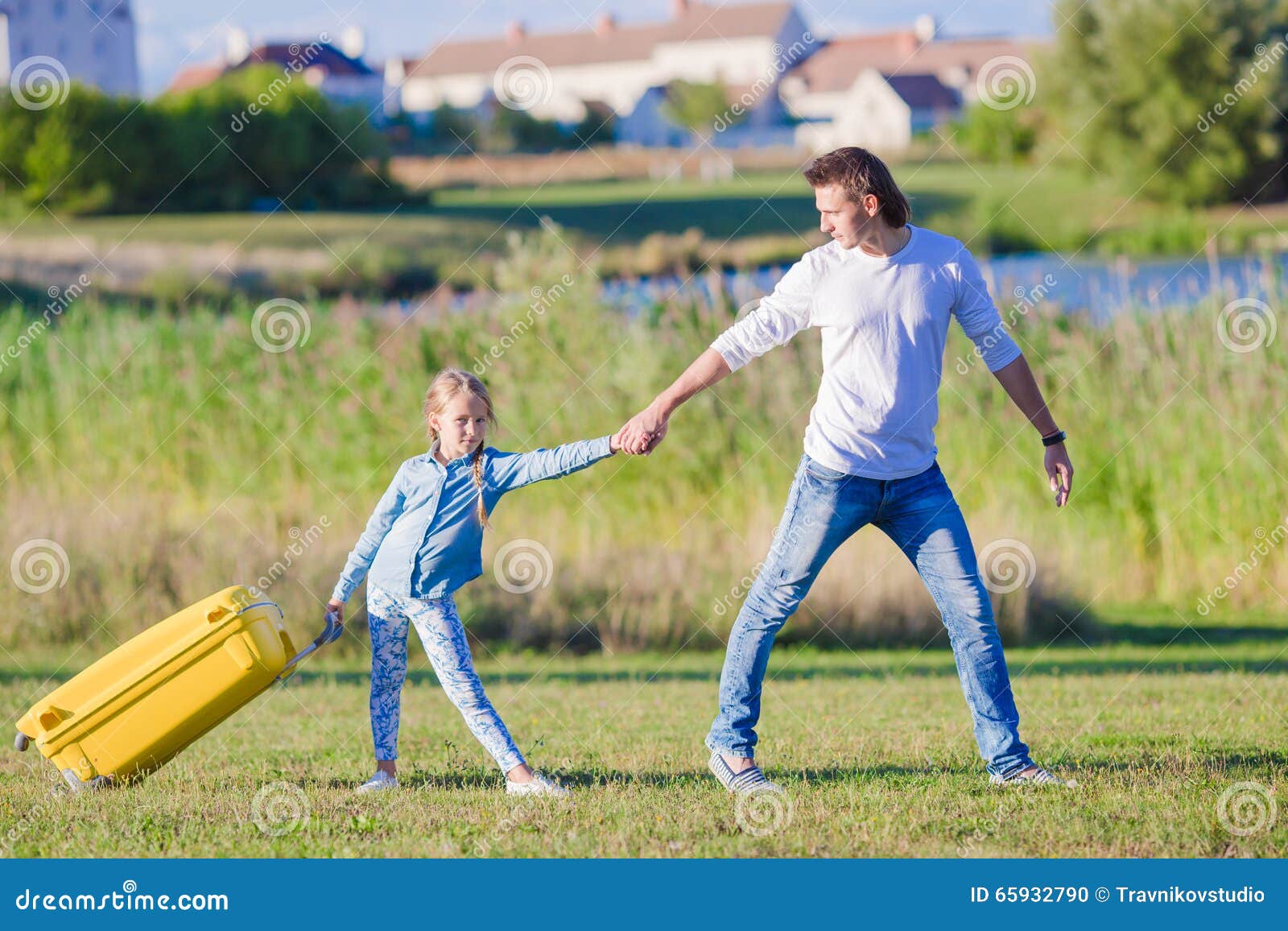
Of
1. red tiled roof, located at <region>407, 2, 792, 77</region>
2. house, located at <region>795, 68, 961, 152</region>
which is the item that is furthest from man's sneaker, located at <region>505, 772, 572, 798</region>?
red tiled roof, located at <region>407, 2, 792, 77</region>

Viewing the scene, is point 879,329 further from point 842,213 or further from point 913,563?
point 913,563

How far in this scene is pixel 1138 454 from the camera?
37.2 feet

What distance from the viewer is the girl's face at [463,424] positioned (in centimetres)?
512

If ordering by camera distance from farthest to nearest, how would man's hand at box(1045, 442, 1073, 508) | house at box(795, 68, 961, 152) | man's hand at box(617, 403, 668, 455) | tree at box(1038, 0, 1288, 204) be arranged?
house at box(795, 68, 961, 152), tree at box(1038, 0, 1288, 204), man's hand at box(1045, 442, 1073, 508), man's hand at box(617, 403, 668, 455)

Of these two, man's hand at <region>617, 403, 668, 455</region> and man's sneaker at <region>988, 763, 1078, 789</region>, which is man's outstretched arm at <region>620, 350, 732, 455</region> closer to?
man's hand at <region>617, 403, 668, 455</region>

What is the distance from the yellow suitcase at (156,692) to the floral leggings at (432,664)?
0.36 m

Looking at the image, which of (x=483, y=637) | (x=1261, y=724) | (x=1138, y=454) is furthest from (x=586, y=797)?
(x=1138, y=454)

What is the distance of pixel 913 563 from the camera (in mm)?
5035

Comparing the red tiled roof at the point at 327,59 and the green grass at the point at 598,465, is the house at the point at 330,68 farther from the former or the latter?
the green grass at the point at 598,465

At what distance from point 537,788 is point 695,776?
2.15 ft

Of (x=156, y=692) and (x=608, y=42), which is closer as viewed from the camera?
(x=156, y=692)

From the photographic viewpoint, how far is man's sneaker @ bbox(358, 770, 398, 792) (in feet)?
17.1

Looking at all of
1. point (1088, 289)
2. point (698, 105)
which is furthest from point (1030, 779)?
point (698, 105)

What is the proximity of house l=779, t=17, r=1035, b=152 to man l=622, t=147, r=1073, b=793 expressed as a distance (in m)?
57.6
